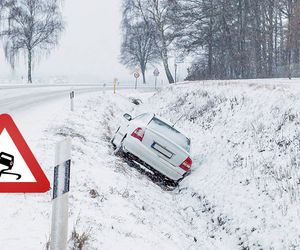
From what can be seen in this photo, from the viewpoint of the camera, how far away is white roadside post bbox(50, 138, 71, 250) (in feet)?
11.3

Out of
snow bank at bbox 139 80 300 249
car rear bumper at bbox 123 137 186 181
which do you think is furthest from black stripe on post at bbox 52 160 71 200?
car rear bumper at bbox 123 137 186 181

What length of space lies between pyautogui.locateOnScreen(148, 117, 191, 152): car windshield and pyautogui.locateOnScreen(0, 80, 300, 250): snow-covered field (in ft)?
3.25

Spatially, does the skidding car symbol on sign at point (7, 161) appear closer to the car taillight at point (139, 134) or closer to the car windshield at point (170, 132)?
the car taillight at point (139, 134)

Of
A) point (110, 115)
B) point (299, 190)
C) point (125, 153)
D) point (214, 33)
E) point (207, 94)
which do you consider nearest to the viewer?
point (299, 190)

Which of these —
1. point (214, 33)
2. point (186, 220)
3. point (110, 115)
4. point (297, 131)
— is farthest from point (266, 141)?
point (214, 33)

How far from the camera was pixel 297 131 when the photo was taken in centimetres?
970

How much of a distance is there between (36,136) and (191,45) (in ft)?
95.8

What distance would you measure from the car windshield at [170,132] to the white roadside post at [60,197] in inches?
278

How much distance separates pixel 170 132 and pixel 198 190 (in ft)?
5.86

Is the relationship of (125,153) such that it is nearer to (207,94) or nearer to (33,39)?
(207,94)

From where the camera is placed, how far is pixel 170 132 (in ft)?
35.8

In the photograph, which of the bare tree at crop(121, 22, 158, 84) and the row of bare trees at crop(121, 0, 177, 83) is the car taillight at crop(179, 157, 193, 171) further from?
the bare tree at crop(121, 22, 158, 84)

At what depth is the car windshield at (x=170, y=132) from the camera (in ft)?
34.9

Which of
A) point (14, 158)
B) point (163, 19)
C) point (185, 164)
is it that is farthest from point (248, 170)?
point (163, 19)
